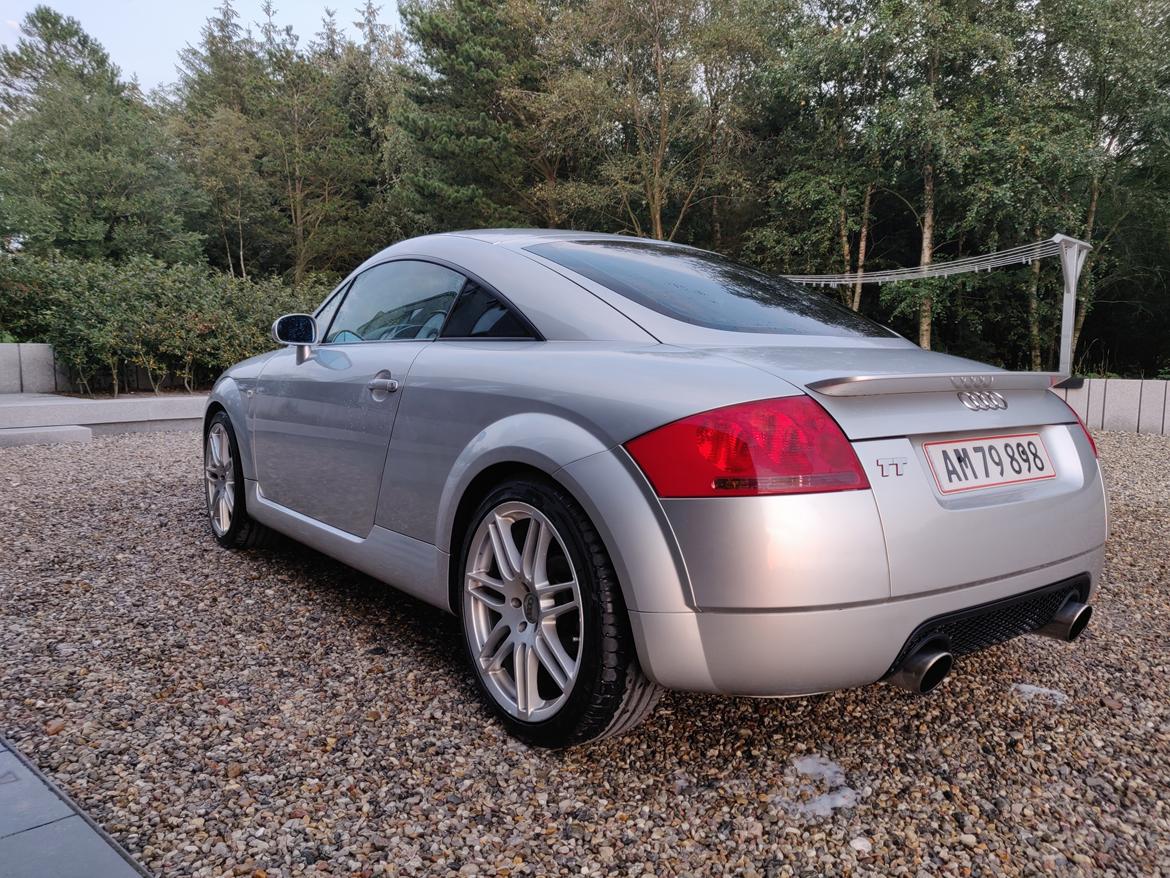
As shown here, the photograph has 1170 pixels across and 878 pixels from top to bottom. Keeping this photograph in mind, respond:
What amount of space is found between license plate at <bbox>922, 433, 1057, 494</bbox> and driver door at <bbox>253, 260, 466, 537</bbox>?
5.08ft

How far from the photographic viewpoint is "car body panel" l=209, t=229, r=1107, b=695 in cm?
162

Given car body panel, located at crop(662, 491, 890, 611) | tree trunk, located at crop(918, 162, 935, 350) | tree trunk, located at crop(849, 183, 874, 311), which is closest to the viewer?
car body panel, located at crop(662, 491, 890, 611)

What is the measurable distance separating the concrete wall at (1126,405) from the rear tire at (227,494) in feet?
31.7

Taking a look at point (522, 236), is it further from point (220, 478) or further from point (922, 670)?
point (220, 478)

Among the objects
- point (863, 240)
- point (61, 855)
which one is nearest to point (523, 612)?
point (61, 855)

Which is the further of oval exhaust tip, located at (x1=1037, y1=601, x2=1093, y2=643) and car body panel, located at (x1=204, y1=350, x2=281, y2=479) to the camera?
car body panel, located at (x1=204, y1=350, x2=281, y2=479)

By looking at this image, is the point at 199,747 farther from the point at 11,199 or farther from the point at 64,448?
the point at 11,199

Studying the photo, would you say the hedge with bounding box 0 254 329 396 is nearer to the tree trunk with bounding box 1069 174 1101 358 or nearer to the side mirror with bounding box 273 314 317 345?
the side mirror with bounding box 273 314 317 345

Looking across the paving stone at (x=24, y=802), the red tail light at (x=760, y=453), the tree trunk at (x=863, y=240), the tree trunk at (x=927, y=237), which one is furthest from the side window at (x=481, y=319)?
the tree trunk at (x=863, y=240)

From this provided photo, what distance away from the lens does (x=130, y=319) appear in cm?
1054

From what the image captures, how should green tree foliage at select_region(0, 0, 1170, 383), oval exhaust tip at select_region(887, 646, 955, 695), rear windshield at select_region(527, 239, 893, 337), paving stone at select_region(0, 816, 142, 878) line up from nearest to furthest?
paving stone at select_region(0, 816, 142, 878) → oval exhaust tip at select_region(887, 646, 955, 695) → rear windshield at select_region(527, 239, 893, 337) → green tree foliage at select_region(0, 0, 1170, 383)

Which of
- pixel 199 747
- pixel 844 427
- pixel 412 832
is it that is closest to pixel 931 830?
pixel 844 427

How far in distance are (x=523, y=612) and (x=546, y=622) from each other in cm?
11

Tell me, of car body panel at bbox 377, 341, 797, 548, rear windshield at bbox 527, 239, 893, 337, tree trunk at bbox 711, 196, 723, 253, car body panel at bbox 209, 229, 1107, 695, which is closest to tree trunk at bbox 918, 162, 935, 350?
tree trunk at bbox 711, 196, 723, 253
